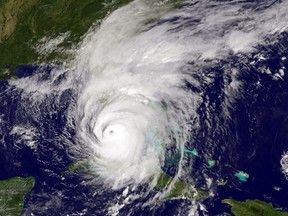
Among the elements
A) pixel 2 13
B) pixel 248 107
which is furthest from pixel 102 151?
pixel 2 13

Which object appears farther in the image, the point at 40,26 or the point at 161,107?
the point at 40,26

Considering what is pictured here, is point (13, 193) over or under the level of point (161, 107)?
under

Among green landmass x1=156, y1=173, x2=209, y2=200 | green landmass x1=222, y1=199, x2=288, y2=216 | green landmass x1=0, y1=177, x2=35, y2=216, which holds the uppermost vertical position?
green landmass x1=0, y1=177, x2=35, y2=216

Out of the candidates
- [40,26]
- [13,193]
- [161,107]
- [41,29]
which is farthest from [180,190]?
[40,26]

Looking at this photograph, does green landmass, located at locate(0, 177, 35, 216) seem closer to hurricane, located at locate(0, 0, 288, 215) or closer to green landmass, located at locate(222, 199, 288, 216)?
hurricane, located at locate(0, 0, 288, 215)

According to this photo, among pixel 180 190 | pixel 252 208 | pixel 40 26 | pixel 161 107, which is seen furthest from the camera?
pixel 40 26

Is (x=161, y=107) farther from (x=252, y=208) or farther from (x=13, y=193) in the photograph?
(x=13, y=193)

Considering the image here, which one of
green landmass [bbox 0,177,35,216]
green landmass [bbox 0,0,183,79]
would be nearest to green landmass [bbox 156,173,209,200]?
green landmass [bbox 0,177,35,216]
